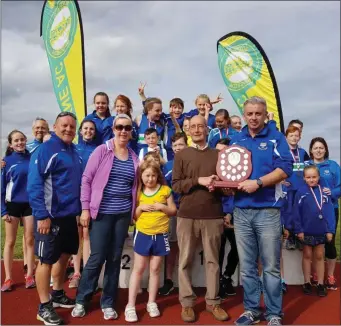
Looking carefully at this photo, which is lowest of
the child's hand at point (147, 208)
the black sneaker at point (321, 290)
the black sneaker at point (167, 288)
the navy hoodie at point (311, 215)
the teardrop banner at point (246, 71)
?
the black sneaker at point (321, 290)

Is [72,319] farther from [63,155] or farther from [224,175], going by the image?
[224,175]

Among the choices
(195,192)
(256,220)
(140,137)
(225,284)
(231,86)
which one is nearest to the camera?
(256,220)

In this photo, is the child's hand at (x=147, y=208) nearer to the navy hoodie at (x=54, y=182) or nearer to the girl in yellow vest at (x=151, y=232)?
the girl in yellow vest at (x=151, y=232)

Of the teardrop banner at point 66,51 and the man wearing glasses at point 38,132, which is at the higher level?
the teardrop banner at point 66,51

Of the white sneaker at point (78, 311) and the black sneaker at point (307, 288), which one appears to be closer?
the white sneaker at point (78, 311)

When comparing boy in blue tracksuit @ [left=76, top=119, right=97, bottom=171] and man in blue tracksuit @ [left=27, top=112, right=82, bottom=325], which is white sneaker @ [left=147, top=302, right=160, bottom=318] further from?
Result: boy in blue tracksuit @ [left=76, top=119, right=97, bottom=171]

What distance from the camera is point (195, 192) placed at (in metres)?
3.88

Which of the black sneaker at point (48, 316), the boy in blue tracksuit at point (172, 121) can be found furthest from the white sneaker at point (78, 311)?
the boy in blue tracksuit at point (172, 121)

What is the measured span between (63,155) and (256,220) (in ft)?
6.82

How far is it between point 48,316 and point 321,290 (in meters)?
3.53

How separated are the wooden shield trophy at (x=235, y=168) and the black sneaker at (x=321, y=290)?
7.94ft

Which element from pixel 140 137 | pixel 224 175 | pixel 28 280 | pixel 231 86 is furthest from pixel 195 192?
pixel 231 86

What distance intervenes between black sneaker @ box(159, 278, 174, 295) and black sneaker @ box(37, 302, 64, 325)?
4.69 feet

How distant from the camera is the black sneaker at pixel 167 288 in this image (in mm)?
4703
